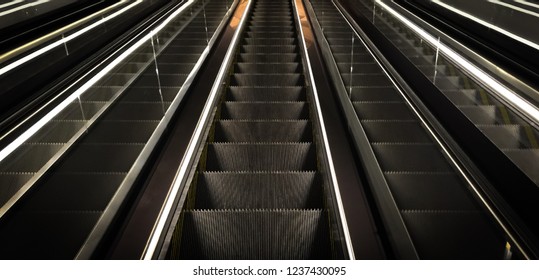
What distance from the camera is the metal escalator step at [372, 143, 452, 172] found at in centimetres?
296

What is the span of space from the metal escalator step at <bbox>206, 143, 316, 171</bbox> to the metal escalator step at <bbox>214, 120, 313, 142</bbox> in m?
0.47

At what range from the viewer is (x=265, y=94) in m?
5.02

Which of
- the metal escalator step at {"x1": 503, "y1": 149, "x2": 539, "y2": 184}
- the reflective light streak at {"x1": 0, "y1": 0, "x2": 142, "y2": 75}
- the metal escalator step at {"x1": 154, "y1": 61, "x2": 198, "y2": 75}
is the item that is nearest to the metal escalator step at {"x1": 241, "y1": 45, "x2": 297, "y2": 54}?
the metal escalator step at {"x1": 154, "y1": 61, "x2": 198, "y2": 75}

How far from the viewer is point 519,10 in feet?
16.9

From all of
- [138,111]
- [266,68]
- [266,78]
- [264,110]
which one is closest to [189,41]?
[266,68]

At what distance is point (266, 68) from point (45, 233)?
167 inches

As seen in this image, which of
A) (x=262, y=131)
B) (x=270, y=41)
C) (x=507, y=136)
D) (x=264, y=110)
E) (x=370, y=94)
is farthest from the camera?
(x=270, y=41)

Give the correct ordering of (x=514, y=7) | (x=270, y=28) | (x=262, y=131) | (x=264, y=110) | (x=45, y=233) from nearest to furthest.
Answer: (x=45, y=233) → (x=262, y=131) → (x=264, y=110) → (x=514, y=7) → (x=270, y=28)

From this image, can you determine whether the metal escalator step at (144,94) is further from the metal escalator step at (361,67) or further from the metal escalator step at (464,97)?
the metal escalator step at (464,97)

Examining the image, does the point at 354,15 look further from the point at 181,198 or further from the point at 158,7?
the point at 181,198

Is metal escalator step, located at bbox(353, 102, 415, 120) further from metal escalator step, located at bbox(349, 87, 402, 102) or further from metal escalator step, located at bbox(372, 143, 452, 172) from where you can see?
metal escalator step, located at bbox(372, 143, 452, 172)

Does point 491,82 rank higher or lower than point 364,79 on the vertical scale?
higher

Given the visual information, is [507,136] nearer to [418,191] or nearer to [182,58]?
[418,191]
